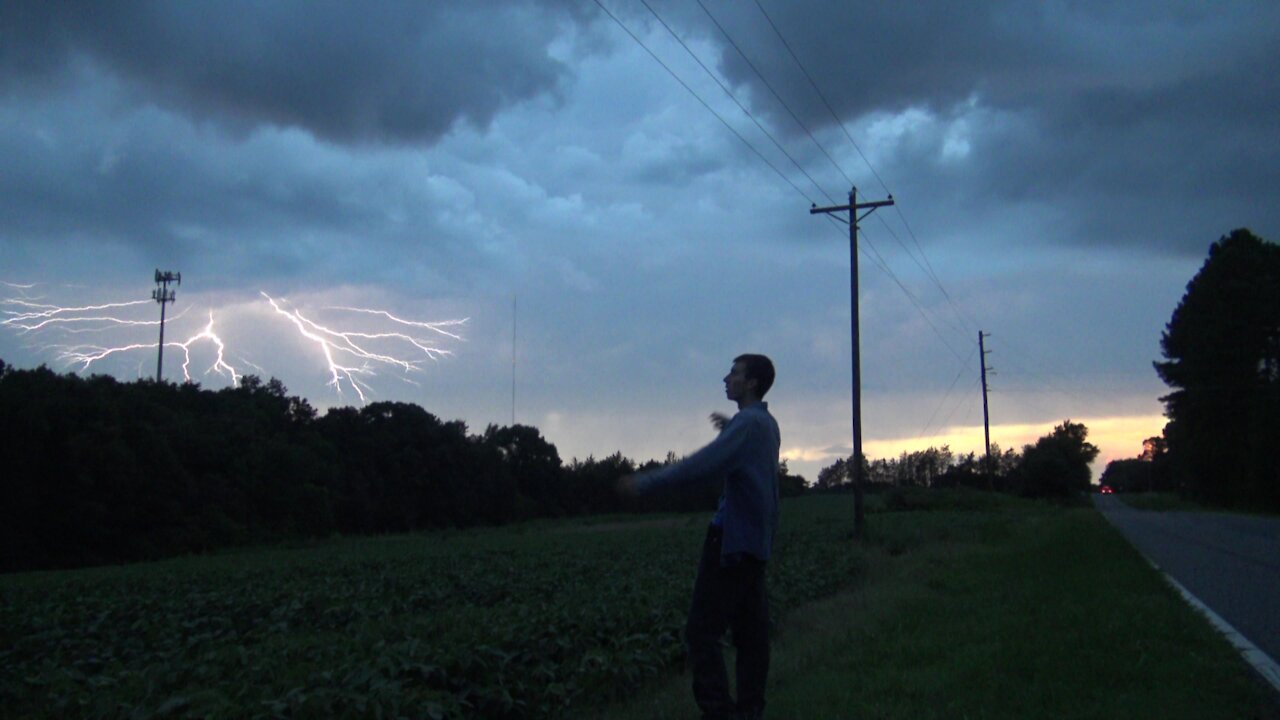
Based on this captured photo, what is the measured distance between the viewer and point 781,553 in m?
18.0

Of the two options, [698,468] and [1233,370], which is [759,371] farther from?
[1233,370]

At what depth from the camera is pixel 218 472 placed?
189ft

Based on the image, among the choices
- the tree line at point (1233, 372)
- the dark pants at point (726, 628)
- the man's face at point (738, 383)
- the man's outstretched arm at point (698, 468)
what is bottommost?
the dark pants at point (726, 628)

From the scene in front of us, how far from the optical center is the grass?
5750 mm

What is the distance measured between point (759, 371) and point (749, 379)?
3.2 inches

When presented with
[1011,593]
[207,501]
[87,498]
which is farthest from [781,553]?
[207,501]

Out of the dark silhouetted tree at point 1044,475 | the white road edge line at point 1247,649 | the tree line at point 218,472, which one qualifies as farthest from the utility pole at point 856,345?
the dark silhouetted tree at point 1044,475

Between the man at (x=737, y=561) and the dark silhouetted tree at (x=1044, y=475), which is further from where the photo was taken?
the dark silhouetted tree at (x=1044, y=475)

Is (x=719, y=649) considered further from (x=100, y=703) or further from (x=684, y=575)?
(x=684, y=575)

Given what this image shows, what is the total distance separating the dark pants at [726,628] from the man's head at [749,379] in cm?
79

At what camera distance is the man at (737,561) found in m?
5.21

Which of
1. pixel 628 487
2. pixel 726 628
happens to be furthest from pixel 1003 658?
pixel 628 487

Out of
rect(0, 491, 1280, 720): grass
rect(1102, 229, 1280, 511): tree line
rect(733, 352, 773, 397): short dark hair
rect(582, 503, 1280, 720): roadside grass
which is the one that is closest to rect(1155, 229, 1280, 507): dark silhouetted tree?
rect(1102, 229, 1280, 511): tree line

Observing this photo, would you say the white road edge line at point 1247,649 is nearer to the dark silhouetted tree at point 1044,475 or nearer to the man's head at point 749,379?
the man's head at point 749,379
